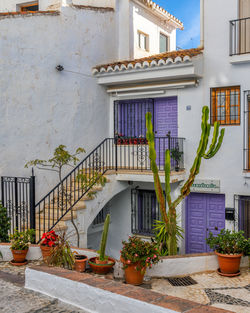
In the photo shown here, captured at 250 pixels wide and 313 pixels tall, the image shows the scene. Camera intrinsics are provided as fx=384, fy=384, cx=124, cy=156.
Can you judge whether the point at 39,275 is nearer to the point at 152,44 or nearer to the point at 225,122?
the point at 225,122

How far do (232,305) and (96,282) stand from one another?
8.04 feet

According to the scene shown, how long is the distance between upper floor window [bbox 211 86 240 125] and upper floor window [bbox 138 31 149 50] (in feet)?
16.8

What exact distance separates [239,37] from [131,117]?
13.9 ft

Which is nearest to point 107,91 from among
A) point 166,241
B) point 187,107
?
point 187,107

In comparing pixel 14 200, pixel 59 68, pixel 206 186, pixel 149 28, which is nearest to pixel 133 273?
pixel 14 200

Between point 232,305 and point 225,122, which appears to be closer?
point 232,305

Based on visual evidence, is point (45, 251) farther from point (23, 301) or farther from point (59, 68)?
point (59, 68)

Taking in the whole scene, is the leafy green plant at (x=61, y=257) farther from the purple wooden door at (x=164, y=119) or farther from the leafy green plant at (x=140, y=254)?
the purple wooden door at (x=164, y=119)

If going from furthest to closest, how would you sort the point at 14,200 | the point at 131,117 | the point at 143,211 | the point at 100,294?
the point at 131,117
the point at 143,211
the point at 14,200
the point at 100,294

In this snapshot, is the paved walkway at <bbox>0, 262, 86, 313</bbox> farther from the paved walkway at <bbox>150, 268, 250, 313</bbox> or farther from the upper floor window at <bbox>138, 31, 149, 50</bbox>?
the upper floor window at <bbox>138, 31, 149, 50</bbox>

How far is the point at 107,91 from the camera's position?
13164 mm

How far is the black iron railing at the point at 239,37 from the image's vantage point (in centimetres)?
1079

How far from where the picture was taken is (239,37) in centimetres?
1093

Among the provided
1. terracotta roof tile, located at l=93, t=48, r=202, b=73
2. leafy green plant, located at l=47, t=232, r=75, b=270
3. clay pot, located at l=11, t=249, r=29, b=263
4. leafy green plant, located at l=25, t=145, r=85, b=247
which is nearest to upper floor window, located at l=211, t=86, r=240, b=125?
terracotta roof tile, located at l=93, t=48, r=202, b=73
